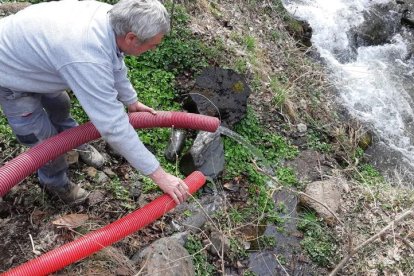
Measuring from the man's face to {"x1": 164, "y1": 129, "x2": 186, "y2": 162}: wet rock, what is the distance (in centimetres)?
188

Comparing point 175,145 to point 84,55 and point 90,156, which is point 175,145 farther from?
point 84,55

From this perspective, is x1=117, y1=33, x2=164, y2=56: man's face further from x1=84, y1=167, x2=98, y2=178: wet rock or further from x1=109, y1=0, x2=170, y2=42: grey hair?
x1=84, y1=167, x2=98, y2=178: wet rock

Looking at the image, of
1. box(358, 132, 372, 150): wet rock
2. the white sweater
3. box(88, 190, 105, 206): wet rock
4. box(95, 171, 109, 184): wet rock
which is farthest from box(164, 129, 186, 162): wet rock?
box(358, 132, 372, 150): wet rock

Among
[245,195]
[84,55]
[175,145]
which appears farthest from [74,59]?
[245,195]

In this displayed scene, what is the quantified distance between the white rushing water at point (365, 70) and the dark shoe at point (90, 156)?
420 cm

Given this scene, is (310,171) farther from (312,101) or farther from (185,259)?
(185,259)

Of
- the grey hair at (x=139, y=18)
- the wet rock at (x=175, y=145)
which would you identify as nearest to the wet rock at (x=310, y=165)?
the wet rock at (x=175, y=145)

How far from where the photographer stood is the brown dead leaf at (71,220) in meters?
3.36

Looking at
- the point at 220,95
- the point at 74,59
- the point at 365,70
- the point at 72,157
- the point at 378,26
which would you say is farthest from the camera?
the point at 378,26

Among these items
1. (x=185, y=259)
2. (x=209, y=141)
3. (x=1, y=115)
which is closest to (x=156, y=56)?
(x=209, y=141)

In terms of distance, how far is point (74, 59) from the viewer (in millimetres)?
2275

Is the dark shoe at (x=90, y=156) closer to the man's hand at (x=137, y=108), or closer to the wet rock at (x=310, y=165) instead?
the man's hand at (x=137, y=108)

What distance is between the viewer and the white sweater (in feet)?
7.56

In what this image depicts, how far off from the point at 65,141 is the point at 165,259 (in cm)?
112
